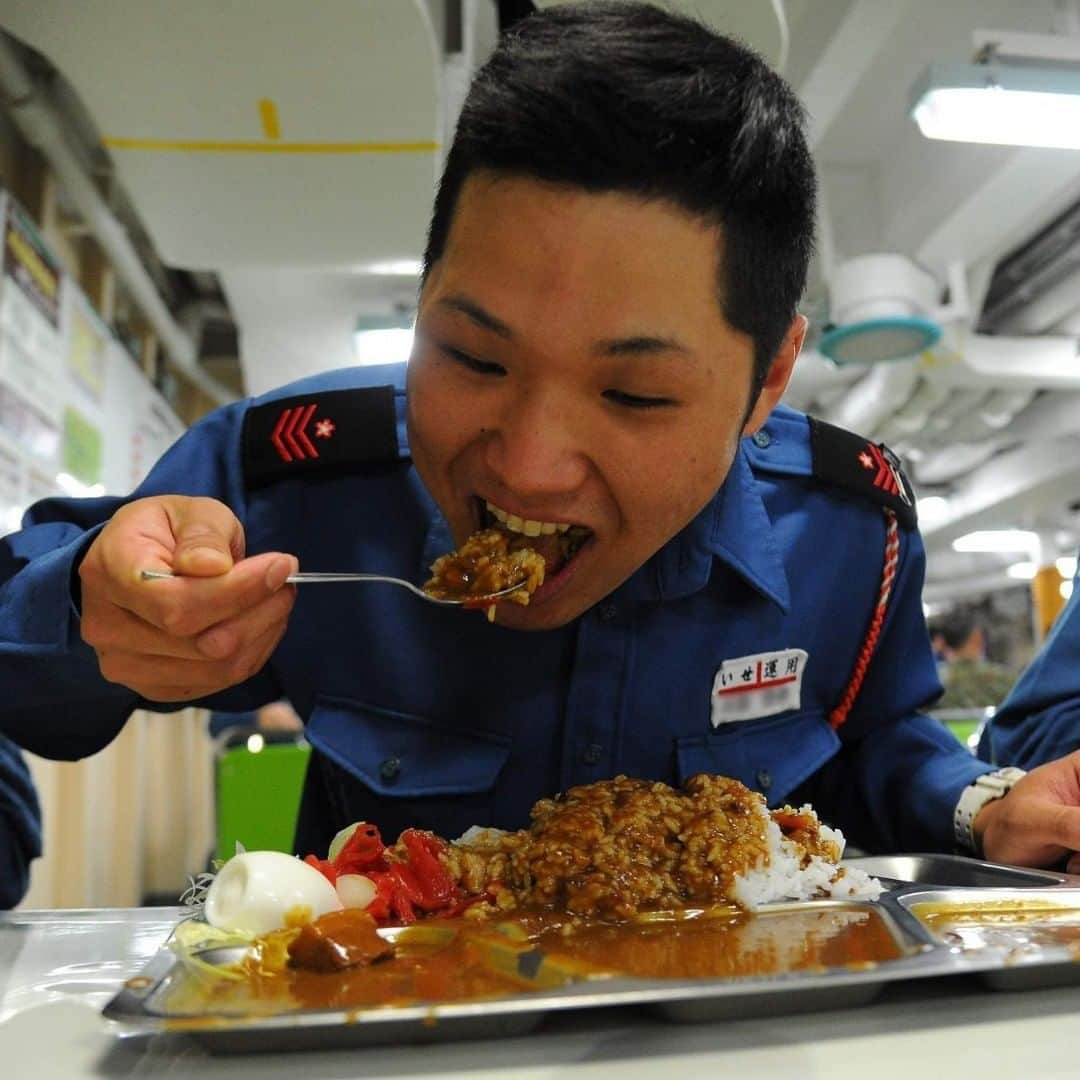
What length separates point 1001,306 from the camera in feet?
16.6

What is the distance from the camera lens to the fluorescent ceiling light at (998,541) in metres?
9.91

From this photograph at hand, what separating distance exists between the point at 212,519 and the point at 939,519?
8.92 metres

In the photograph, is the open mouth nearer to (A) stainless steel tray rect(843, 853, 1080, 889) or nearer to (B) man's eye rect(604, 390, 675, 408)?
(B) man's eye rect(604, 390, 675, 408)

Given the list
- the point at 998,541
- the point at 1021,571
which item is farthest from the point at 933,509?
the point at 1021,571

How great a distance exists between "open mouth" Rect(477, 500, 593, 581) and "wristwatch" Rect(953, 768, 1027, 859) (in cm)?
55

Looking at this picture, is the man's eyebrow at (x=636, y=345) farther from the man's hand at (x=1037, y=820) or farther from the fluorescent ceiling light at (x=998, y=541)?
the fluorescent ceiling light at (x=998, y=541)

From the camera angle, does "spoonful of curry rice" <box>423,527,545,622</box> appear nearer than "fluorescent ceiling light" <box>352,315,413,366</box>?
Yes

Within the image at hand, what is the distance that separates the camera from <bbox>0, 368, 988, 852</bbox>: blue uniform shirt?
1180 mm

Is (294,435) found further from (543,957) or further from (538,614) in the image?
(543,957)

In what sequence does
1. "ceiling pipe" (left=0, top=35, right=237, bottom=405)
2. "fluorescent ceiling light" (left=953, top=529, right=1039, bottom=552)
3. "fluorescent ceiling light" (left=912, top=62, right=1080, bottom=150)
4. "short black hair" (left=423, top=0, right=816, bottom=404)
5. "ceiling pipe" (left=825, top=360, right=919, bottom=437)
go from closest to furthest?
1. "short black hair" (left=423, top=0, right=816, bottom=404)
2. "fluorescent ceiling light" (left=912, top=62, right=1080, bottom=150)
3. "ceiling pipe" (left=0, top=35, right=237, bottom=405)
4. "ceiling pipe" (left=825, top=360, right=919, bottom=437)
5. "fluorescent ceiling light" (left=953, top=529, right=1039, bottom=552)

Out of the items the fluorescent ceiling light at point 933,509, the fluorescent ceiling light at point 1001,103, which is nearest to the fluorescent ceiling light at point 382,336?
the fluorescent ceiling light at point 1001,103

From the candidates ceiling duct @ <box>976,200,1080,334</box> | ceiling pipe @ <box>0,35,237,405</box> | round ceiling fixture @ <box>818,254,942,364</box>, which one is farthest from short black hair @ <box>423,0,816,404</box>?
ceiling duct @ <box>976,200,1080,334</box>

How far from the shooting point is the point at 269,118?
7.13 ft

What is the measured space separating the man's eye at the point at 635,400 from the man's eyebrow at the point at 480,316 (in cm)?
10
